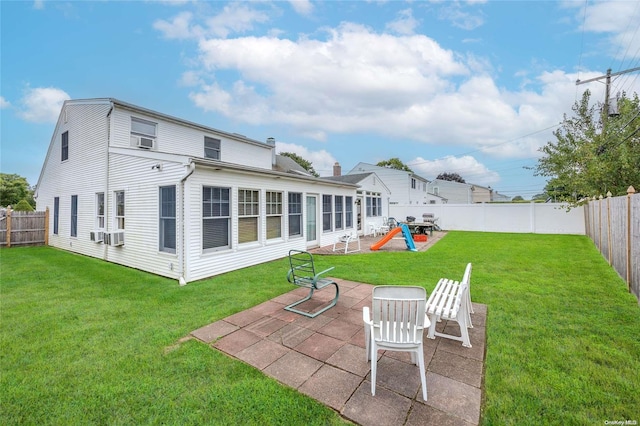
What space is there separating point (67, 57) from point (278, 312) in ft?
53.8

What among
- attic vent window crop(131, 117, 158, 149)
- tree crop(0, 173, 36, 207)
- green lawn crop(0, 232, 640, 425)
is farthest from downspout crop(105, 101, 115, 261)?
tree crop(0, 173, 36, 207)

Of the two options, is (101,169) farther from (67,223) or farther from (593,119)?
(593,119)

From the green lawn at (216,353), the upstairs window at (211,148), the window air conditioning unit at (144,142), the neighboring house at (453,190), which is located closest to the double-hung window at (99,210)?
the window air conditioning unit at (144,142)

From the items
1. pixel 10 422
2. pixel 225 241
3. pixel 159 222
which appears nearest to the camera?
pixel 10 422

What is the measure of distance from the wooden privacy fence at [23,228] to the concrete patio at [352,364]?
15.1m

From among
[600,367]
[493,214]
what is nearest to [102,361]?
[600,367]

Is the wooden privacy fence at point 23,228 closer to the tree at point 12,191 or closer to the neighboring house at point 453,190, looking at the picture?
the tree at point 12,191

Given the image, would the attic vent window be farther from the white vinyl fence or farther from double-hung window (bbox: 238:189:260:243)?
the white vinyl fence

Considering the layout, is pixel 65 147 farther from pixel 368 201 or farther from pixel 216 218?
pixel 368 201

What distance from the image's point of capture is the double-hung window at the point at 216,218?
710 cm

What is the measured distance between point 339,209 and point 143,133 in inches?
345

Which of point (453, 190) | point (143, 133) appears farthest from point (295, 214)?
point (453, 190)

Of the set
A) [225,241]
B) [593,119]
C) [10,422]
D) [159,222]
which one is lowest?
[10,422]

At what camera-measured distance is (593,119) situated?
14586 millimetres
